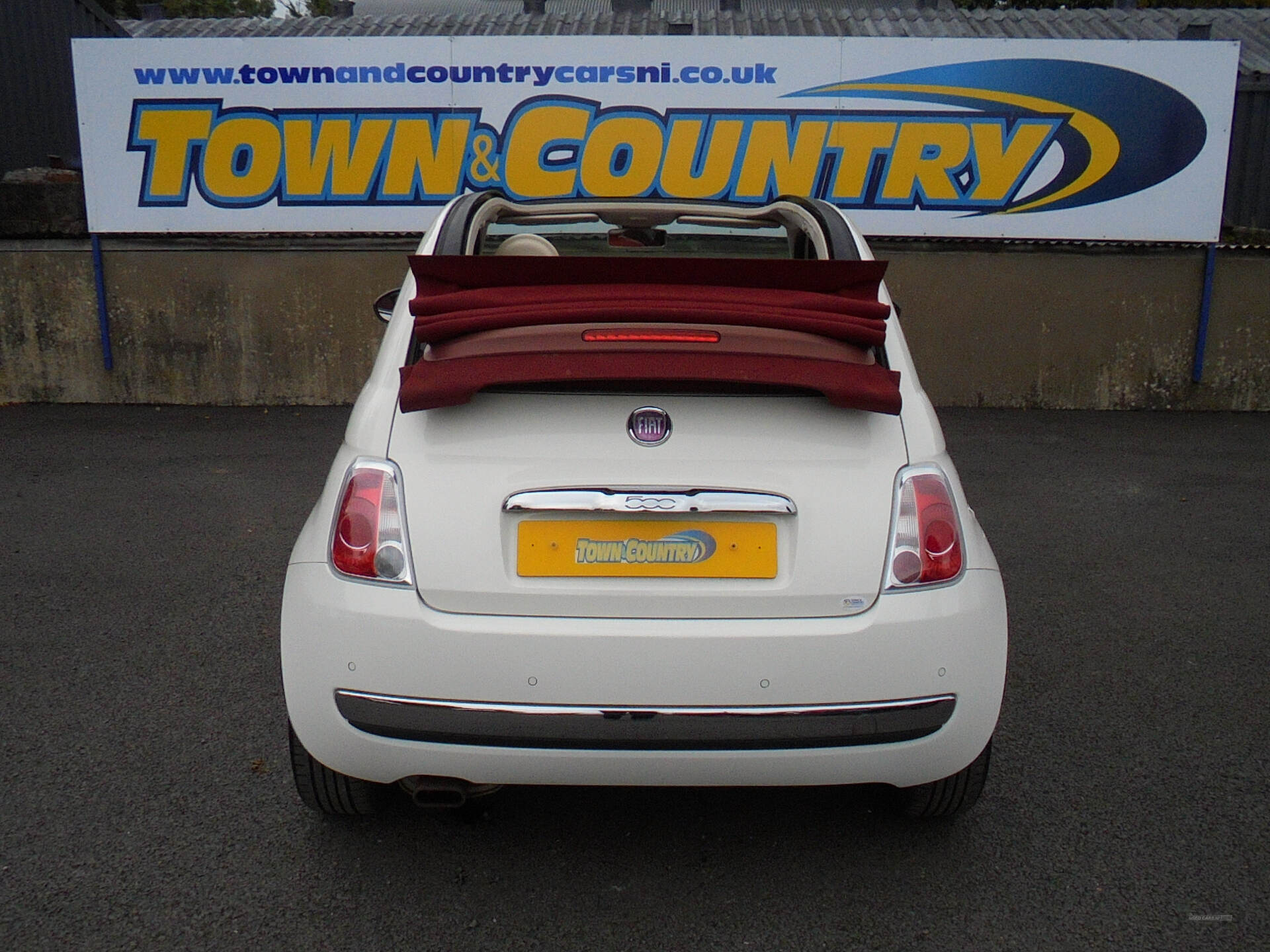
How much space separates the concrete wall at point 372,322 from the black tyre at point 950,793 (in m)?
6.51

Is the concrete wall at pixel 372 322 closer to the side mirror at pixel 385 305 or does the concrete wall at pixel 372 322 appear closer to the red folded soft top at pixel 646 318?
the side mirror at pixel 385 305

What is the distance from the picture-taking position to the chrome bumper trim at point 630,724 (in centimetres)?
240

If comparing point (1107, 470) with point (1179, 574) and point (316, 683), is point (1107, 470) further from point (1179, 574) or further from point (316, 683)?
point (316, 683)

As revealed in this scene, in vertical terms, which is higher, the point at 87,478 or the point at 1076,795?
the point at 1076,795

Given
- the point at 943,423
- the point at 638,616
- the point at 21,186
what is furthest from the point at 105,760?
the point at 21,186

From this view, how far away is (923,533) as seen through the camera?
8.38 feet

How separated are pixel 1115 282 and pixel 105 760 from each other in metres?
7.89

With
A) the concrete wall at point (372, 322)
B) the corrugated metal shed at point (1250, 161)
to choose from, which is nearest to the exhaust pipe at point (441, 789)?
the concrete wall at point (372, 322)

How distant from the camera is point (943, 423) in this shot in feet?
28.2

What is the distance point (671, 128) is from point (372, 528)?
22.3 ft

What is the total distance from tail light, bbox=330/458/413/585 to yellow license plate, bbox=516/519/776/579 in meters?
0.26

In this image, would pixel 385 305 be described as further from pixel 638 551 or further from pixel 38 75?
pixel 38 75

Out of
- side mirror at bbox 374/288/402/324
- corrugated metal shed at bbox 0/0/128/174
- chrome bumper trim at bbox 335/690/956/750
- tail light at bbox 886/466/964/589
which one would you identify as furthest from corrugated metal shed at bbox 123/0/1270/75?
chrome bumper trim at bbox 335/690/956/750

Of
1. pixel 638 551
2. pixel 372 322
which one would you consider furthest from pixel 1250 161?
pixel 638 551
